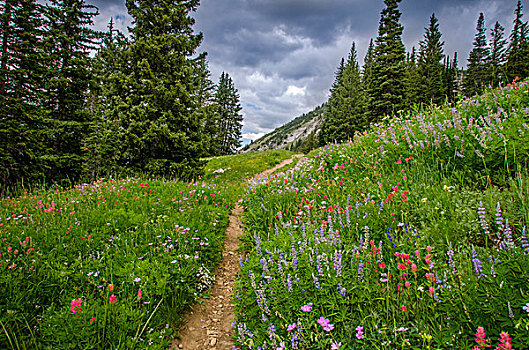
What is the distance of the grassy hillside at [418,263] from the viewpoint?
6.46 ft

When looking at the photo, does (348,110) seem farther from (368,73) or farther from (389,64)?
(368,73)

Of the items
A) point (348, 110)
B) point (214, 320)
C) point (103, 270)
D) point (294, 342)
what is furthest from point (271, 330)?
point (348, 110)

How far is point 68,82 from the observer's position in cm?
1725

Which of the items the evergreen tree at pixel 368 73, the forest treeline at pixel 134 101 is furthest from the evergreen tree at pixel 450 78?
the forest treeline at pixel 134 101

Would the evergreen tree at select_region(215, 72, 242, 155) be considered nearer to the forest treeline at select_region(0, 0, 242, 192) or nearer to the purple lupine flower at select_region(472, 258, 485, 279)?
the forest treeline at select_region(0, 0, 242, 192)

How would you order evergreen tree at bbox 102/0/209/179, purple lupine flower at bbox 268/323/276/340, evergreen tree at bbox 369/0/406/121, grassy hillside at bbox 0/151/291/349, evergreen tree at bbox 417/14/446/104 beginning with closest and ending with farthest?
1. purple lupine flower at bbox 268/323/276/340
2. grassy hillside at bbox 0/151/291/349
3. evergreen tree at bbox 102/0/209/179
4. evergreen tree at bbox 369/0/406/121
5. evergreen tree at bbox 417/14/446/104

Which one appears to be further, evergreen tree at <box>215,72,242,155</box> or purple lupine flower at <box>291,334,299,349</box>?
evergreen tree at <box>215,72,242,155</box>

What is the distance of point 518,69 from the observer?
34.7 metres

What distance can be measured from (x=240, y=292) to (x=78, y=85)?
2155cm

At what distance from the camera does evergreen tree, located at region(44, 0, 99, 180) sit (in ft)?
54.9

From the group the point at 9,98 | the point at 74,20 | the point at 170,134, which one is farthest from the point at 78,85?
the point at 170,134

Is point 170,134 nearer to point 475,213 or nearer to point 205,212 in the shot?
point 205,212

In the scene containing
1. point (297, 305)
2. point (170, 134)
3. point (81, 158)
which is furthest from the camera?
point (81, 158)

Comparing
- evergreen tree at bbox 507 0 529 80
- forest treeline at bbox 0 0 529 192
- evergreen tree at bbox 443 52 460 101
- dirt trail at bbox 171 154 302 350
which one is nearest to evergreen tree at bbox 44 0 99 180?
forest treeline at bbox 0 0 529 192
